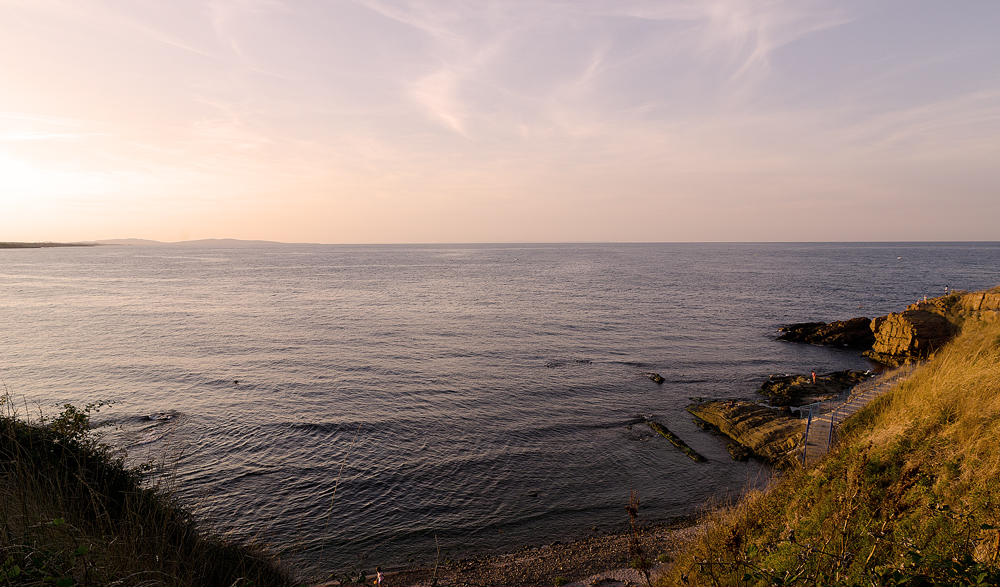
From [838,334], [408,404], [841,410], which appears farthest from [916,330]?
[408,404]

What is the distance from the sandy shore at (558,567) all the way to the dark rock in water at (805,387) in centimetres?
1769

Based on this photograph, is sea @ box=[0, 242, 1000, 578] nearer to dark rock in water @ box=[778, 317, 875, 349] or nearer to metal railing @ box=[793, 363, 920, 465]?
dark rock in water @ box=[778, 317, 875, 349]

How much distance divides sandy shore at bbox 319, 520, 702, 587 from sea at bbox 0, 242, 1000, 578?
76 cm

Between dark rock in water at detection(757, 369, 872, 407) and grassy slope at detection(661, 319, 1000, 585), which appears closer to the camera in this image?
grassy slope at detection(661, 319, 1000, 585)

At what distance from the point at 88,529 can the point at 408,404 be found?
20.6 metres

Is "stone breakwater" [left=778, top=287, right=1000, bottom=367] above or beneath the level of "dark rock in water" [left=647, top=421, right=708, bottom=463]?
above

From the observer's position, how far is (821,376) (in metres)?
34.1

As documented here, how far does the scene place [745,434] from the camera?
23.2 meters

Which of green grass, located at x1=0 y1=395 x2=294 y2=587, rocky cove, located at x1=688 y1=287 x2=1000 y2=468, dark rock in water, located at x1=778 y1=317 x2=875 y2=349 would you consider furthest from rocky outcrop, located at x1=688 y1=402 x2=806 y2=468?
dark rock in water, located at x1=778 y1=317 x2=875 y2=349

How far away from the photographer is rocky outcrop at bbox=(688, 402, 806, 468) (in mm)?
20844

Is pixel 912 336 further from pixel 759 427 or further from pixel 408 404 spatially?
pixel 408 404

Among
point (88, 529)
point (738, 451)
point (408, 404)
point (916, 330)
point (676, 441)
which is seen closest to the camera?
point (88, 529)

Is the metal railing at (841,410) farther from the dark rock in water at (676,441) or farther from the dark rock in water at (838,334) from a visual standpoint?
the dark rock in water at (838,334)

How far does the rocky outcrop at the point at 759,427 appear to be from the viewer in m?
20.8
